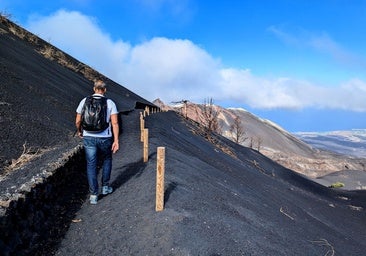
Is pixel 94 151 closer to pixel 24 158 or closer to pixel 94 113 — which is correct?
pixel 94 113

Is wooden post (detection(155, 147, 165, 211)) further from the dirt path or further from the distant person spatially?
the distant person

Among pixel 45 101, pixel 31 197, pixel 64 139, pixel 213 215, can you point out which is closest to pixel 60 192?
pixel 31 197

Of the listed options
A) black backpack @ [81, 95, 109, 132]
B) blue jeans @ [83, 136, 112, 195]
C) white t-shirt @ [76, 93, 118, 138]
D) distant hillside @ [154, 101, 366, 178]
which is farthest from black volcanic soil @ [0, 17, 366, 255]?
distant hillside @ [154, 101, 366, 178]

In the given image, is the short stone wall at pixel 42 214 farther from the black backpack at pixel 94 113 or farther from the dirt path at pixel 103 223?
the black backpack at pixel 94 113

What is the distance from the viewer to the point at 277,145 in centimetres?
8838

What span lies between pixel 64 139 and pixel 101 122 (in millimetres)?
6848

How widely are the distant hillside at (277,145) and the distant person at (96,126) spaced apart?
168 feet

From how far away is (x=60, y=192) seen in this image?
870 centimetres

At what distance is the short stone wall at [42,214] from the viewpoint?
5969 mm

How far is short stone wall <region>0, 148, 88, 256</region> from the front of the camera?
5.97 metres

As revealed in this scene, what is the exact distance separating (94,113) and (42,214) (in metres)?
2.01

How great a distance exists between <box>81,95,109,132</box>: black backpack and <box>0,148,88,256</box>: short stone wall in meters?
1.34

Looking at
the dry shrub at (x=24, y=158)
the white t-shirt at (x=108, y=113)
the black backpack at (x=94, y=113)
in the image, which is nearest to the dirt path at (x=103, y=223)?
the white t-shirt at (x=108, y=113)

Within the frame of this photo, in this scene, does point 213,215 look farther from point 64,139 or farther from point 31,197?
point 64,139
